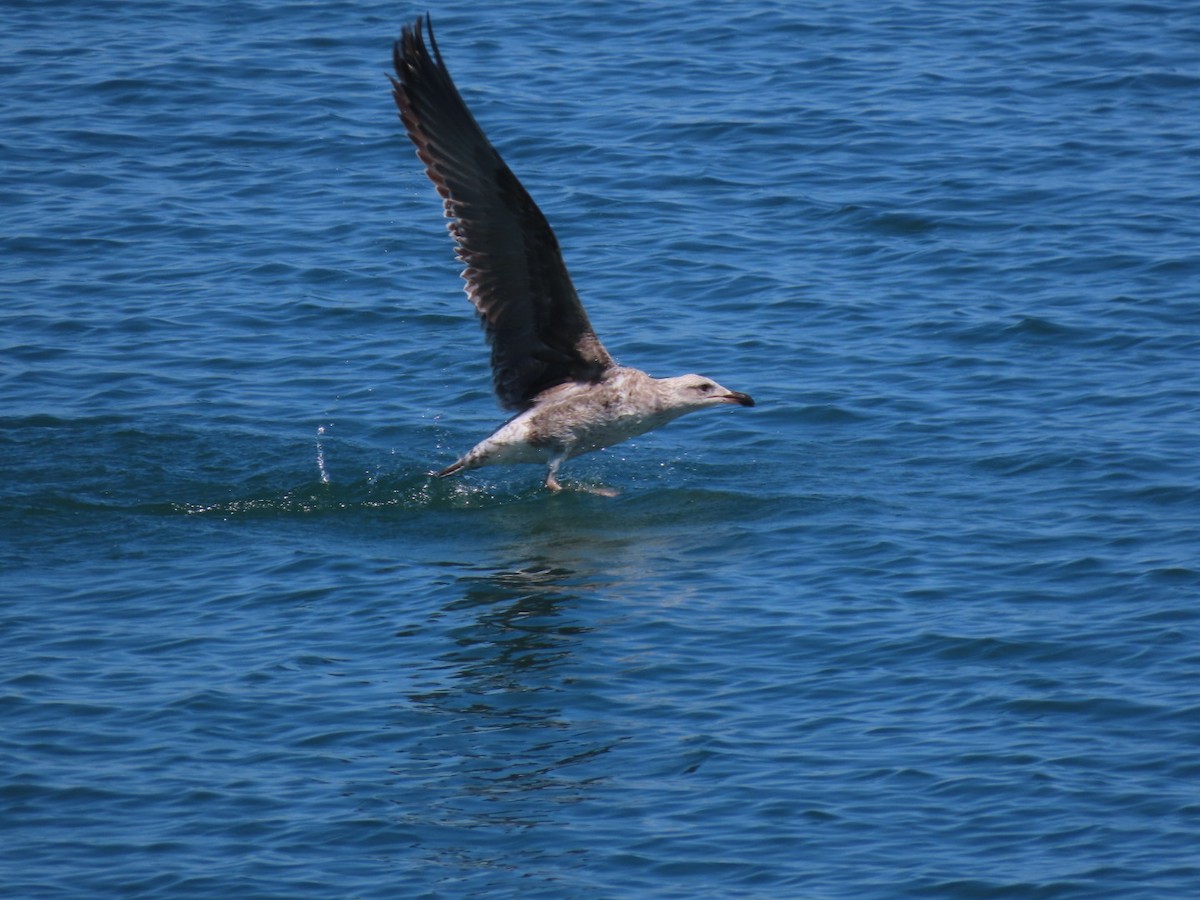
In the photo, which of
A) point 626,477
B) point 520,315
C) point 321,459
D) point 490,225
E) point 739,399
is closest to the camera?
point 490,225

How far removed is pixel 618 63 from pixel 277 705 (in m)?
12.9

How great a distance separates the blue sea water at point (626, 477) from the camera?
821cm

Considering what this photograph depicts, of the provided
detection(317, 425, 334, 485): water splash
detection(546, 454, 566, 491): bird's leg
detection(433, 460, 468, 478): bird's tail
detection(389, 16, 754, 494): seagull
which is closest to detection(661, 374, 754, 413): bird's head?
detection(389, 16, 754, 494): seagull

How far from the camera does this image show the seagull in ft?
36.3

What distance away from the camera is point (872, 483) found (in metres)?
12.1

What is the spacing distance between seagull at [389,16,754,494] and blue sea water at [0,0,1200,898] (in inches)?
18.4

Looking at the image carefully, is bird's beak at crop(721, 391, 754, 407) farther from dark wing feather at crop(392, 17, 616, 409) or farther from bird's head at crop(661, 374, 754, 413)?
dark wing feather at crop(392, 17, 616, 409)

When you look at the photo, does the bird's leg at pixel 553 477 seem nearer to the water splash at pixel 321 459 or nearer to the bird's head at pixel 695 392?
the bird's head at pixel 695 392

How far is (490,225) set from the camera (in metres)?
11.3

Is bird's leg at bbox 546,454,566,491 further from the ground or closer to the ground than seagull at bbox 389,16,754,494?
closer to the ground

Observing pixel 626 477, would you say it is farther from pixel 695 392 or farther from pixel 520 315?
pixel 520 315

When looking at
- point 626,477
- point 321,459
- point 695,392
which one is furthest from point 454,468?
point 695,392

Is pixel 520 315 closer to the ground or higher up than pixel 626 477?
higher up

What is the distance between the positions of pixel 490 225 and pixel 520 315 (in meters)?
0.67
